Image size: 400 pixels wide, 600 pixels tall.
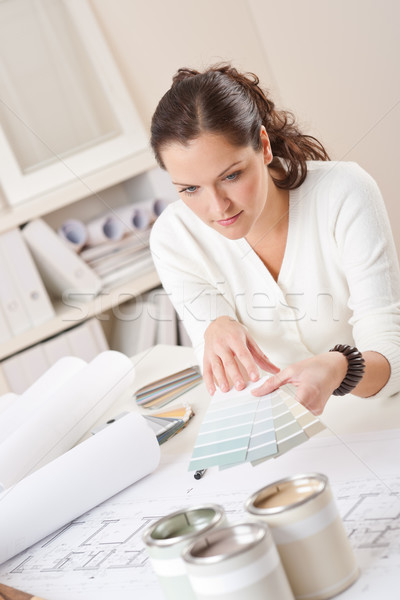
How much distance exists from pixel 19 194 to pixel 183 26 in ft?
1.99

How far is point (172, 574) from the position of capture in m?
0.47

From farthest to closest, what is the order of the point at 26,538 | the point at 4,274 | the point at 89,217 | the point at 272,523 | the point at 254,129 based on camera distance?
the point at 89,217 → the point at 4,274 → the point at 254,129 → the point at 26,538 → the point at 272,523

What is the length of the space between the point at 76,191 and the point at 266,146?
1039 mm

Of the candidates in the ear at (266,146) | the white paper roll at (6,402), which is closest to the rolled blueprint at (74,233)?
the white paper roll at (6,402)

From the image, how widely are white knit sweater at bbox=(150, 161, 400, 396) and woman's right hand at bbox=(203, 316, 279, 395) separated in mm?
133

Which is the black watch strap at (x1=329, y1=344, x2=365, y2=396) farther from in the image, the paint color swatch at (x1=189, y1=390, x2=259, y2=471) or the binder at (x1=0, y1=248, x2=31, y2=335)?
the binder at (x1=0, y1=248, x2=31, y2=335)

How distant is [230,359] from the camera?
816 millimetres

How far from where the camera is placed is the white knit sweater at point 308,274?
2.93 ft

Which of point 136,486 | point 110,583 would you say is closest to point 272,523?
point 110,583

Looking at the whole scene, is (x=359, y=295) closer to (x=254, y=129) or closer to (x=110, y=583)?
(x=254, y=129)

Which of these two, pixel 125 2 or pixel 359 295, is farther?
pixel 125 2

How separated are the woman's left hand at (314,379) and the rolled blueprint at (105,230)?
1.23 metres

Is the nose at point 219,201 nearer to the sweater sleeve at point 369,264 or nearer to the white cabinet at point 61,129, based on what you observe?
the sweater sleeve at point 369,264

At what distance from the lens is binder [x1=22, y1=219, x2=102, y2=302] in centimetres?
185
